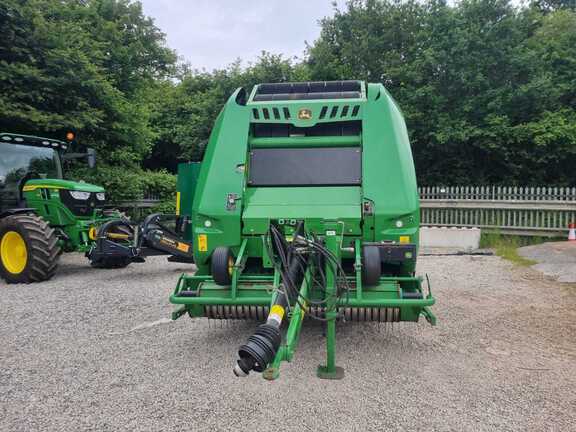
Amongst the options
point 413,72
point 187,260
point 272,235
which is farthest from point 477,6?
point 272,235

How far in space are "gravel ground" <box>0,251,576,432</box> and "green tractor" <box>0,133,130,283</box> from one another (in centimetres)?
113

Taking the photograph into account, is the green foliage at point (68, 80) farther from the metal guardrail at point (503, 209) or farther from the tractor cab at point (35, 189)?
the tractor cab at point (35, 189)

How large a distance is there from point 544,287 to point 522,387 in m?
3.82

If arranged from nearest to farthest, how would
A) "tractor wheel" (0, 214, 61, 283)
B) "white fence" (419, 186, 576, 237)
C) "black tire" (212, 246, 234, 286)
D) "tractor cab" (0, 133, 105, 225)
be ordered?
"black tire" (212, 246, 234, 286) → "tractor wheel" (0, 214, 61, 283) → "tractor cab" (0, 133, 105, 225) → "white fence" (419, 186, 576, 237)

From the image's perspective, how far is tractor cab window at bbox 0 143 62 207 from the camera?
726cm

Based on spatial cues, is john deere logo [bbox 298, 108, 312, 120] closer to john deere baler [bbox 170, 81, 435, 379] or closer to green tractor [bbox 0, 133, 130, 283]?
john deere baler [bbox 170, 81, 435, 379]

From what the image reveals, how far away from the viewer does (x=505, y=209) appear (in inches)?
425

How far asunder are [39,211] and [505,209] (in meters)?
9.98

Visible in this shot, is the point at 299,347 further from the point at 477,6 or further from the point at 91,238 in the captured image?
the point at 477,6

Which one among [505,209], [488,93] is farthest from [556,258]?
[488,93]

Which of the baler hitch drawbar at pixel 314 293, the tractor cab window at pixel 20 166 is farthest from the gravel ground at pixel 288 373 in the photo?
the tractor cab window at pixel 20 166

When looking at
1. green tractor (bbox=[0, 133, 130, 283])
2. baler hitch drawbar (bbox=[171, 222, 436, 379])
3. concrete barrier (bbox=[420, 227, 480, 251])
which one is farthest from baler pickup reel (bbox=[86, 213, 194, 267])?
concrete barrier (bbox=[420, 227, 480, 251])

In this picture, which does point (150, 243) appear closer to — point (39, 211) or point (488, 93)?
point (39, 211)

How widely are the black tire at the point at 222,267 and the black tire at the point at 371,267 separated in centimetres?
108
